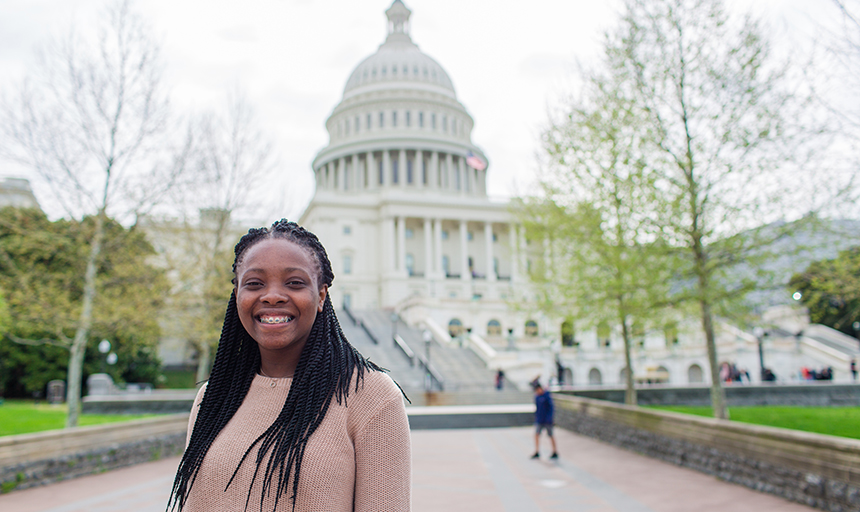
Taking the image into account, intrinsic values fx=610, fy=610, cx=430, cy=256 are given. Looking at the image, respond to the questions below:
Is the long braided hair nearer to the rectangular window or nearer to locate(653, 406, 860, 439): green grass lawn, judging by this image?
locate(653, 406, 860, 439): green grass lawn

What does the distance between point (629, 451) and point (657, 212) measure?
552 cm

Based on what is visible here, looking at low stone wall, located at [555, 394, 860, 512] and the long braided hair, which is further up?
the long braided hair

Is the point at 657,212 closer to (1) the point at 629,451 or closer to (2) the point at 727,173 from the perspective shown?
(2) the point at 727,173

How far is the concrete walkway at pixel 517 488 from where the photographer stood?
28.6 feet

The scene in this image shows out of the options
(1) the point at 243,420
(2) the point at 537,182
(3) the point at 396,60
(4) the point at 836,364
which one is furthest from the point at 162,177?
(3) the point at 396,60

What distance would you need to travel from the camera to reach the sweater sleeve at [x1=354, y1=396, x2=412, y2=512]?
1964mm

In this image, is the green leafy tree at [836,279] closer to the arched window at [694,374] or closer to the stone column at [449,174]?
the arched window at [694,374]

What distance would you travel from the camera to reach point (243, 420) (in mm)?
2193

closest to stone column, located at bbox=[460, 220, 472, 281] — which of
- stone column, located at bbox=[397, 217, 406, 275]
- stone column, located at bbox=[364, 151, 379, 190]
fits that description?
stone column, located at bbox=[397, 217, 406, 275]

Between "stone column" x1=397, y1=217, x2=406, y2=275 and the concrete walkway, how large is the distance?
51.2m

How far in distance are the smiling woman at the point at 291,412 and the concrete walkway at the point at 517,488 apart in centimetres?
687

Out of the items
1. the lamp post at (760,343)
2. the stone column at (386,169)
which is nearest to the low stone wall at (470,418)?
the lamp post at (760,343)

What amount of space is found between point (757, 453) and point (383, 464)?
30.8ft

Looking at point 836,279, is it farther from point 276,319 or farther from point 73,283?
point 73,283
